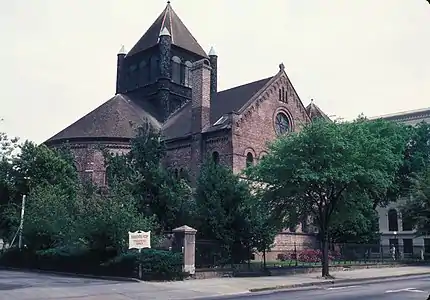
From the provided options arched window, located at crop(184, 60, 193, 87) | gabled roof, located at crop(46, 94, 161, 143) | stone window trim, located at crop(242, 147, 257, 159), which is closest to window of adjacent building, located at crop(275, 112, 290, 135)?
stone window trim, located at crop(242, 147, 257, 159)

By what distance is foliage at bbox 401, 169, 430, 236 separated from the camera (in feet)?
124

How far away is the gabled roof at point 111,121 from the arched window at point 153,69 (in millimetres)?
3491

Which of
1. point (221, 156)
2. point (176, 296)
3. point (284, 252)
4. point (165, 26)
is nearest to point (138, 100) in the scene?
point (165, 26)

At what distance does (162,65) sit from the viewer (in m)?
49.8

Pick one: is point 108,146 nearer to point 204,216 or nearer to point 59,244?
point 59,244

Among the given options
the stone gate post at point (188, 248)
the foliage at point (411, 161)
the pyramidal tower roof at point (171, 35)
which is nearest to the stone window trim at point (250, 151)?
the stone gate post at point (188, 248)

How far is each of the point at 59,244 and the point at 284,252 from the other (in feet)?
50.0

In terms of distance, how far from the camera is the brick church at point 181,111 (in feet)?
127

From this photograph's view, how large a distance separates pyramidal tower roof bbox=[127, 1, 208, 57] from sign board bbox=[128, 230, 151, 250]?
31860 mm

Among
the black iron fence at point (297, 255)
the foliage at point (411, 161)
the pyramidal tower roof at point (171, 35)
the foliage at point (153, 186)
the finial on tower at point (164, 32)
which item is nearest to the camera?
the black iron fence at point (297, 255)

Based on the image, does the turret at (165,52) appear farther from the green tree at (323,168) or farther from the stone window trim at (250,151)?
the green tree at (323,168)

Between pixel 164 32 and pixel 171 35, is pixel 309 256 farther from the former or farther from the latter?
pixel 171 35

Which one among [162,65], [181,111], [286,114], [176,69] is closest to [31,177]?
[181,111]

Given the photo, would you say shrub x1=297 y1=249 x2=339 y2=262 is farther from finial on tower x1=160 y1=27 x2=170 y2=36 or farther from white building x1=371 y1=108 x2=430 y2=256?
finial on tower x1=160 y1=27 x2=170 y2=36
